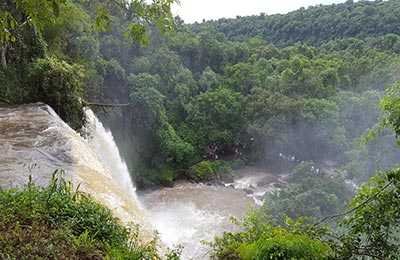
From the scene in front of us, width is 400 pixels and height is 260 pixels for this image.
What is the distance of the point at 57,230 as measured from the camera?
2.99 meters

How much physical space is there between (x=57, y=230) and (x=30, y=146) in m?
3.18

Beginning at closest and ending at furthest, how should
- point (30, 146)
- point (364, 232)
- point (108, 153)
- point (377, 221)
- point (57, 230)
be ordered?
point (57, 230), point (377, 221), point (364, 232), point (30, 146), point (108, 153)

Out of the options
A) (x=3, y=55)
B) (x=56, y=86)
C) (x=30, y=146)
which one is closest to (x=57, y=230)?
(x=30, y=146)

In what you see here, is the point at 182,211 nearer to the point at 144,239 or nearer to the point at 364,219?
the point at 144,239

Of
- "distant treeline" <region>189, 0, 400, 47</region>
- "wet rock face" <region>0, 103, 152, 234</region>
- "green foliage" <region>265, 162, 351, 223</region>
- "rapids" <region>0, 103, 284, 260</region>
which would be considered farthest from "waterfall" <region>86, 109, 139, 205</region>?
"distant treeline" <region>189, 0, 400, 47</region>

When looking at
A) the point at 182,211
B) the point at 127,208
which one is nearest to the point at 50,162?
the point at 127,208

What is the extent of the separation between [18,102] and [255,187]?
43.3 feet

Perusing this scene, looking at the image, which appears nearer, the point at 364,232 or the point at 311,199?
the point at 364,232

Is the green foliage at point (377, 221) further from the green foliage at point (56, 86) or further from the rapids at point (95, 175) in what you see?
the green foliage at point (56, 86)

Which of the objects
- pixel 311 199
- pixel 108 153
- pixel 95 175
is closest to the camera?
pixel 95 175

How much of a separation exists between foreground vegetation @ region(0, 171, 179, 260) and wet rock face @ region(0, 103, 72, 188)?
1063mm

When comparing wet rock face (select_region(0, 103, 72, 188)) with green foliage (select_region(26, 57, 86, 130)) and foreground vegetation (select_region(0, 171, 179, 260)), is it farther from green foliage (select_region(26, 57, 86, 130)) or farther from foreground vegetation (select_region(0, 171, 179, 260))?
foreground vegetation (select_region(0, 171, 179, 260))

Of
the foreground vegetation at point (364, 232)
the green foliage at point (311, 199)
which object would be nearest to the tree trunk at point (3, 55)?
the foreground vegetation at point (364, 232)

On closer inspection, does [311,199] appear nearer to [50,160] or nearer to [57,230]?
[50,160]
